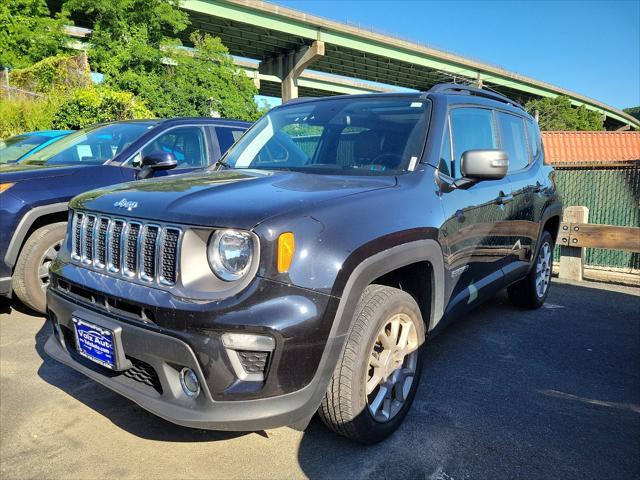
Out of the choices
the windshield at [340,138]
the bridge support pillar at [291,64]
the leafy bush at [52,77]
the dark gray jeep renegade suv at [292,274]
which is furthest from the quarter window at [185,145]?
the bridge support pillar at [291,64]

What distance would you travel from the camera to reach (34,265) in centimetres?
430

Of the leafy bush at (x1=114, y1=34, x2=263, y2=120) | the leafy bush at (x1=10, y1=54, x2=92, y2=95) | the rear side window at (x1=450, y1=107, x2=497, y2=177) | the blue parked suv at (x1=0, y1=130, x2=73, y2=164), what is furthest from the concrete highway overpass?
the rear side window at (x1=450, y1=107, x2=497, y2=177)

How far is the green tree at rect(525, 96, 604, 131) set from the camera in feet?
160

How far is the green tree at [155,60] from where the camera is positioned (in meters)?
20.0

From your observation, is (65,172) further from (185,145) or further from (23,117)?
(23,117)

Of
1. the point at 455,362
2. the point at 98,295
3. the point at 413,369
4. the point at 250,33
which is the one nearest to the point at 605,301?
the point at 455,362

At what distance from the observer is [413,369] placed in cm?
289

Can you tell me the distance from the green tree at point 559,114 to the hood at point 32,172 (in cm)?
4828

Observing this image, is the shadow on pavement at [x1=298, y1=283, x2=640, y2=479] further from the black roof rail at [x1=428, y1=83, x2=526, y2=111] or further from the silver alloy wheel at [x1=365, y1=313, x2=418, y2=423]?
the black roof rail at [x1=428, y1=83, x2=526, y2=111]

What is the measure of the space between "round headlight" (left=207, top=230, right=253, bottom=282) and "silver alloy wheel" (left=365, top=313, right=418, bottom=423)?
0.84 m

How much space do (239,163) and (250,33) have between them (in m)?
33.5

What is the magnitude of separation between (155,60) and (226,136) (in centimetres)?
1734

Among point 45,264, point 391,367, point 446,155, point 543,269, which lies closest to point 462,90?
point 446,155

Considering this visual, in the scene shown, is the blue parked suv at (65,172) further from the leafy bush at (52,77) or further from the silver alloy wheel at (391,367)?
→ the leafy bush at (52,77)
